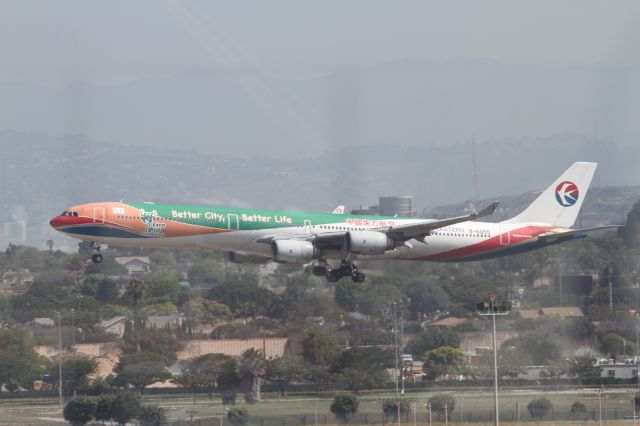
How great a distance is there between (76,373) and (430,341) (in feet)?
92.5

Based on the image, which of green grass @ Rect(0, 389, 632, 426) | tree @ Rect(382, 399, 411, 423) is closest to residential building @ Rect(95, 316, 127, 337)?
green grass @ Rect(0, 389, 632, 426)

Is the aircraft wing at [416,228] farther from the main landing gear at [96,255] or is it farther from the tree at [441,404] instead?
the main landing gear at [96,255]

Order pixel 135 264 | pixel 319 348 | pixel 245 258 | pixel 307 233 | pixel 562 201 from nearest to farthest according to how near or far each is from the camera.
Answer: pixel 307 233
pixel 245 258
pixel 562 201
pixel 319 348
pixel 135 264

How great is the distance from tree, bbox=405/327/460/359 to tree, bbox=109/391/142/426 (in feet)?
94.8

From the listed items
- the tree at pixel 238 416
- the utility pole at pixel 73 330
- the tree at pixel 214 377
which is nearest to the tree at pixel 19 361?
the utility pole at pixel 73 330

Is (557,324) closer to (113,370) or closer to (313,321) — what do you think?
(313,321)

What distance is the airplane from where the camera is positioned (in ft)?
211

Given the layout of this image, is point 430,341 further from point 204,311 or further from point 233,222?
point 233,222

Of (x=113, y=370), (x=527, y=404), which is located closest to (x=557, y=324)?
(x=527, y=404)

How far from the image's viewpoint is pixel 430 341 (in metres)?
90.2

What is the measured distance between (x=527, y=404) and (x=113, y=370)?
92.3 ft

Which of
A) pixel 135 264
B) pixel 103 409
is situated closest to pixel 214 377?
pixel 103 409

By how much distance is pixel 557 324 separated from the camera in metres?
84.2

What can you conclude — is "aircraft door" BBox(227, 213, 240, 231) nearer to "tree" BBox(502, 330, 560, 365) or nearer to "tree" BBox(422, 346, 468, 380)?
"tree" BBox(422, 346, 468, 380)
